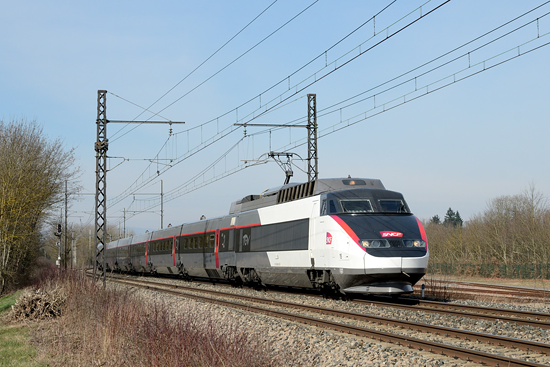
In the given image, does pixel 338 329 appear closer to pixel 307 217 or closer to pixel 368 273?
pixel 368 273

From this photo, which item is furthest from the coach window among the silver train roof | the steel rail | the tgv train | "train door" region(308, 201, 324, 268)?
the steel rail

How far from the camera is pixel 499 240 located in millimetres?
52375

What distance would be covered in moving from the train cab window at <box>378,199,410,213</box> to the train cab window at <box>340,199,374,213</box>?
416mm

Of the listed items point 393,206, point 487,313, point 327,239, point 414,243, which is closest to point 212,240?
point 327,239

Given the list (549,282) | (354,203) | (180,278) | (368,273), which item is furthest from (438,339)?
(549,282)

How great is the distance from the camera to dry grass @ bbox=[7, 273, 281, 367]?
7301 millimetres

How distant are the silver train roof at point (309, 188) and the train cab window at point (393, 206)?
1496mm

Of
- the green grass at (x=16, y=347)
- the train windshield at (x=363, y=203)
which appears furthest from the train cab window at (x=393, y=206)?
the green grass at (x=16, y=347)

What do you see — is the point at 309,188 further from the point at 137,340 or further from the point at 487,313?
the point at 137,340

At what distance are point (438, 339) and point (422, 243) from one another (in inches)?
228

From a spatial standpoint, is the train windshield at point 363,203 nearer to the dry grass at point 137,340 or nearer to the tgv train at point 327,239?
the tgv train at point 327,239

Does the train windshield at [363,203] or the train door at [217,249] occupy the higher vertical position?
the train windshield at [363,203]

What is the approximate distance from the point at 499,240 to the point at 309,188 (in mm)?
38691

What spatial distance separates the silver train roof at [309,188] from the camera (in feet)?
61.3
